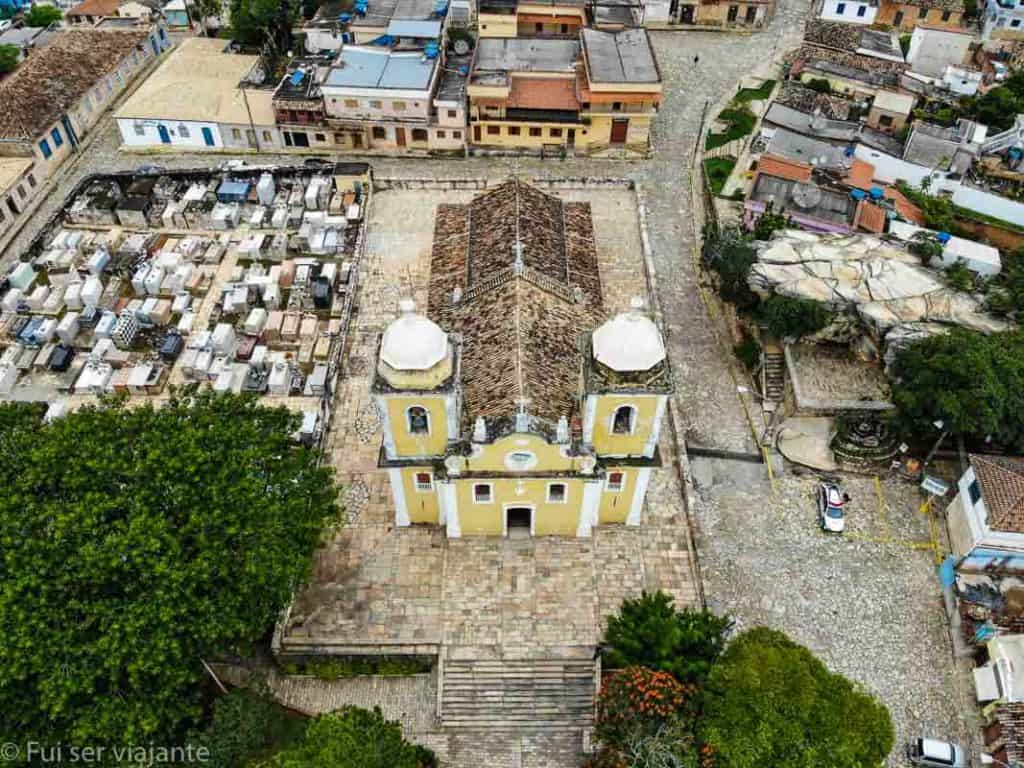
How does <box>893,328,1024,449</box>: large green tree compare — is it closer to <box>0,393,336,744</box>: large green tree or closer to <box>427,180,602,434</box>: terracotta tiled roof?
<box>427,180,602,434</box>: terracotta tiled roof

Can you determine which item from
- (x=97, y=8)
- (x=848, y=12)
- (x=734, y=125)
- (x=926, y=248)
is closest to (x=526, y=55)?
(x=734, y=125)

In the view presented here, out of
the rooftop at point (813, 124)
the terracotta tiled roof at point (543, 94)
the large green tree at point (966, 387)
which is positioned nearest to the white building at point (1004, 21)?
the rooftop at point (813, 124)

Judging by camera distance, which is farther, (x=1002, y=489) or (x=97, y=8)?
(x=97, y=8)

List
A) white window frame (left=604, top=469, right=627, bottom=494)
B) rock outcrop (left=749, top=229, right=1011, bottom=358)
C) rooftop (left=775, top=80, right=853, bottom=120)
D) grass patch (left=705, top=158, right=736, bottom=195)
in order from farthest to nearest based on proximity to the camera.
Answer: rooftop (left=775, top=80, right=853, bottom=120) < grass patch (left=705, top=158, right=736, bottom=195) < rock outcrop (left=749, top=229, right=1011, bottom=358) < white window frame (left=604, top=469, right=627, bottom=494)

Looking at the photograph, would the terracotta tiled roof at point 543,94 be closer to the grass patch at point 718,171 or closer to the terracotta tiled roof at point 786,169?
the grass patch at point 718,171

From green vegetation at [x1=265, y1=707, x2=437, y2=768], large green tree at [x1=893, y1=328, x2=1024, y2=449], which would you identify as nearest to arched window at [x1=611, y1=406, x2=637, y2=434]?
green vegetation at [x1=265, y1=707, x2=437, y2=768]

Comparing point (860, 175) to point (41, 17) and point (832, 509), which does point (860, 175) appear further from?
point (41, 17)
